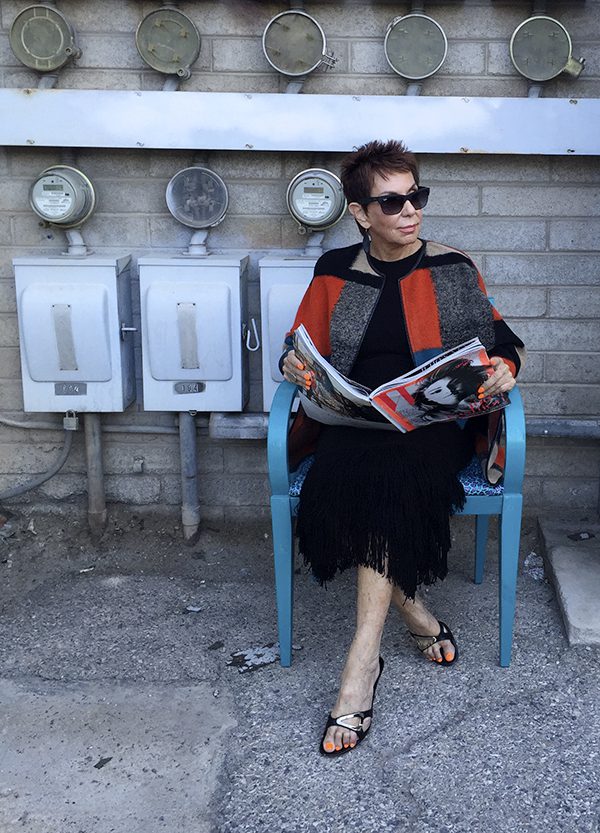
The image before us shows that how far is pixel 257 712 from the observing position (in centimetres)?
267

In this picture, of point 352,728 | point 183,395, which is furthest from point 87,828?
point 183,395

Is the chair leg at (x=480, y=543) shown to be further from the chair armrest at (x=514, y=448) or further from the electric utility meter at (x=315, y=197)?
the electric utility meter at (x=315, y=197)

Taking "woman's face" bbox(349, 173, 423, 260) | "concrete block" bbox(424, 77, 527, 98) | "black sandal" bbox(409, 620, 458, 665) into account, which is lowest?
"black sandal" bbox(409, 620, 458, 665)

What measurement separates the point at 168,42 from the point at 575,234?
1519 millimetres

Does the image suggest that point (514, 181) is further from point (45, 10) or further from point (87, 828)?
point (87, 828)

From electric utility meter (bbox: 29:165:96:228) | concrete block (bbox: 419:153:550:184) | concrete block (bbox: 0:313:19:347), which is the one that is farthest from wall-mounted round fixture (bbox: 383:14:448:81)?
concrete block (bbox: 0:313:19:347)

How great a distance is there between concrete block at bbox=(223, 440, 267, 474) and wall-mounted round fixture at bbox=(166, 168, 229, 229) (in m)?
0.82

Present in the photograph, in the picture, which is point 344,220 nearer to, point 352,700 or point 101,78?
point 101,78

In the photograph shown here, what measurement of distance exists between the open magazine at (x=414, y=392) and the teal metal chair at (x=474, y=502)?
0.11 m

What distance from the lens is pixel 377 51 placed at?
3412mm

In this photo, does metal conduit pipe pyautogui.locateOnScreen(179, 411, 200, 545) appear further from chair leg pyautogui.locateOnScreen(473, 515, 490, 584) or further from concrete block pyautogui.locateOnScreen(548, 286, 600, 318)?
concrete block pyautogui.locateOnScreen(548, 286, 600, 318)

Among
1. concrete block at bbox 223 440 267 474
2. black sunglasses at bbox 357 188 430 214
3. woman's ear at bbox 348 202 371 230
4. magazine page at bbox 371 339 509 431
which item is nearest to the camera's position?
magazine page at bbox 371 339 509 431

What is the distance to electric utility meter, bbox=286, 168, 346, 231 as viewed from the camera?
3.36 m

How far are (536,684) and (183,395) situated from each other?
1503 mm
